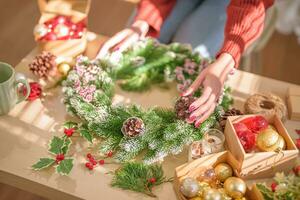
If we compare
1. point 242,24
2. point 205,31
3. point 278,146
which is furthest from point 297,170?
point 205,31

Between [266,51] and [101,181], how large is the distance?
1.47m

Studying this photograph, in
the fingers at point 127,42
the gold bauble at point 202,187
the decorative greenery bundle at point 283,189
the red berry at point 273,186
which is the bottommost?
the gold bauble at point 202,187

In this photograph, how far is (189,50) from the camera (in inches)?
49.1

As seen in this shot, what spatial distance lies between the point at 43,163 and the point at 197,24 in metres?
0.75

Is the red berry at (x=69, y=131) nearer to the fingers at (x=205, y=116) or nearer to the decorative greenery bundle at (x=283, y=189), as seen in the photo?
the fingers at (x=205, y=116)

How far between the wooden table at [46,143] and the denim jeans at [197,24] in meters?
0.27

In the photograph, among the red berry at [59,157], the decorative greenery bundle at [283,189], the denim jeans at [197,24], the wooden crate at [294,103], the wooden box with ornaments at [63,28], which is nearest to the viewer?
the decorative greenery bundle at [283,189]

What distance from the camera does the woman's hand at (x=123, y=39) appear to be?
1.22m

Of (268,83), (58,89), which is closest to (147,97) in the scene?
(58,89)

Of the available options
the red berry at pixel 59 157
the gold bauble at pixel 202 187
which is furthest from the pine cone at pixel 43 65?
the gold bauble at pixel 202 187

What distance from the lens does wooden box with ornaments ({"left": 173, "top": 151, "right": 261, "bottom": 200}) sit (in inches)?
35.9

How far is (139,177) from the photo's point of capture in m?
0.97

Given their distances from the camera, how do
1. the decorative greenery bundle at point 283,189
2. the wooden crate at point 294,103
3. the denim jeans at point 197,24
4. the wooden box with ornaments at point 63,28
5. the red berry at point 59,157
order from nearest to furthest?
the decorative greenery bundle at point 283,189 < the red berry at point 59,157 < the wooden crate at point 294,103 < the wooden box with ornaments at point 63,28 < the denim jeans at point 197,24

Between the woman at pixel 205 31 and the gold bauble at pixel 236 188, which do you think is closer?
the gold bauble at pixel 236 188
